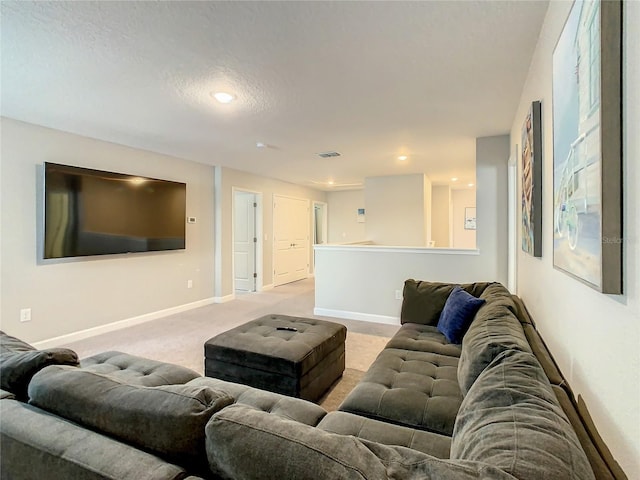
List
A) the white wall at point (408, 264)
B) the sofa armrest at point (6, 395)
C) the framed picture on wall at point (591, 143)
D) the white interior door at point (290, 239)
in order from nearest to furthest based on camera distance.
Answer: the framed picture on wall at point (591, 143) < the sofa armrest at point (6, 395) < the white wall at point (408, 264) < the white interior door at point (290, 239)

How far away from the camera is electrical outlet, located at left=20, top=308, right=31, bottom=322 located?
10.5 ft

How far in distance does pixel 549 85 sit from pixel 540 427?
1.50m

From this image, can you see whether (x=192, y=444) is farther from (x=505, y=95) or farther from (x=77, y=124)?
(x=77, y=124)

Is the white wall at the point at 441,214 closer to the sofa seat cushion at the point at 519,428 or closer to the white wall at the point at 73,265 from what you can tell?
the white wall at the point at 73,265

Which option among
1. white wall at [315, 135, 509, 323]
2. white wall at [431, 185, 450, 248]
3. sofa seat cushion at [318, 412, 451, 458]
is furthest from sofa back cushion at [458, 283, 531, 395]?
white wall at [431, 185, 450, 248]

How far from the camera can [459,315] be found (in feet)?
7.28

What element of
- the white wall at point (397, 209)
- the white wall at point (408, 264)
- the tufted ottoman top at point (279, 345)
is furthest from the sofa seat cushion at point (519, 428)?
the white wall at point (397, 209)

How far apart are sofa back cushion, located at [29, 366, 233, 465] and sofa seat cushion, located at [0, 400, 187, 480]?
1.0 inches

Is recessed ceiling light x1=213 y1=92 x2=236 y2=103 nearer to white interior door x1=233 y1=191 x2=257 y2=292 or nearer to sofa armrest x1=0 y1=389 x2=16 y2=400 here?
sofa armrest x1=0 y1=389 x2=16 y2=400

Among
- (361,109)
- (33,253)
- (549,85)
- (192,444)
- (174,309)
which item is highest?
(361,109)

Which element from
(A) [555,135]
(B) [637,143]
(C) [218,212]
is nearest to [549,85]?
(A) [555,135]

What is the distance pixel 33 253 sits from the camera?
328cm

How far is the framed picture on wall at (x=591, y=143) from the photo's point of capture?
75 cm

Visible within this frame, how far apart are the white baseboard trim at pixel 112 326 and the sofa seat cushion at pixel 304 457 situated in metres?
3.67
